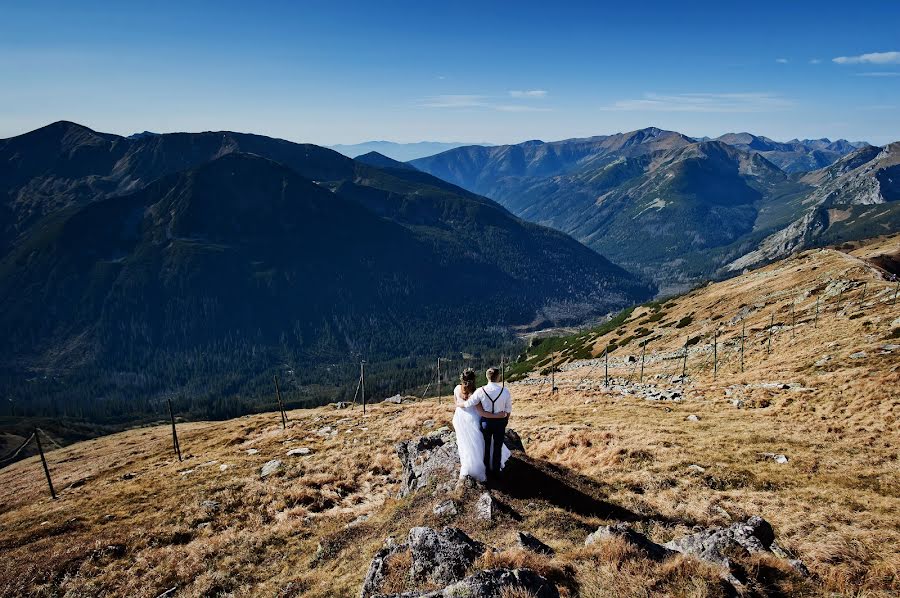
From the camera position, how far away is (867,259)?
9531 centimetres

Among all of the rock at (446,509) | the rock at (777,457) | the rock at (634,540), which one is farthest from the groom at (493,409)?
the rock at (777,457)

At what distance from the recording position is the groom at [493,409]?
1664 cm

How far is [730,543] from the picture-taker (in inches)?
499

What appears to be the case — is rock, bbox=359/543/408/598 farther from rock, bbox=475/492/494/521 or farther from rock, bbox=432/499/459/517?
rock, bbox=475/492/494/521

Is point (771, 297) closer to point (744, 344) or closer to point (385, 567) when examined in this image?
point (744, 344)

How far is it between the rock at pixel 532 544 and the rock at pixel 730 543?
3802 mm

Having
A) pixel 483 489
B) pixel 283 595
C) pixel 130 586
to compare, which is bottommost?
pixel 130 586

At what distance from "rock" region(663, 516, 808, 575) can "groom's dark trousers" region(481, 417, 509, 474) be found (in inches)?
243

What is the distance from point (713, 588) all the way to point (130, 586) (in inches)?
809

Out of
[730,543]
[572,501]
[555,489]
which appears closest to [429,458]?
[555,489]

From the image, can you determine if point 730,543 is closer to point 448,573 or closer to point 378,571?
point 448,573

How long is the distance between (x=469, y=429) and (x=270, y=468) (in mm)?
22631

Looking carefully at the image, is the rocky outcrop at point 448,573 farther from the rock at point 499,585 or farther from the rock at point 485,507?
the rock at point 485,507

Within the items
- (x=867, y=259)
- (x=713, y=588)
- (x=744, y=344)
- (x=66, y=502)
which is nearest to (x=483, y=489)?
(x=713, y=588)
